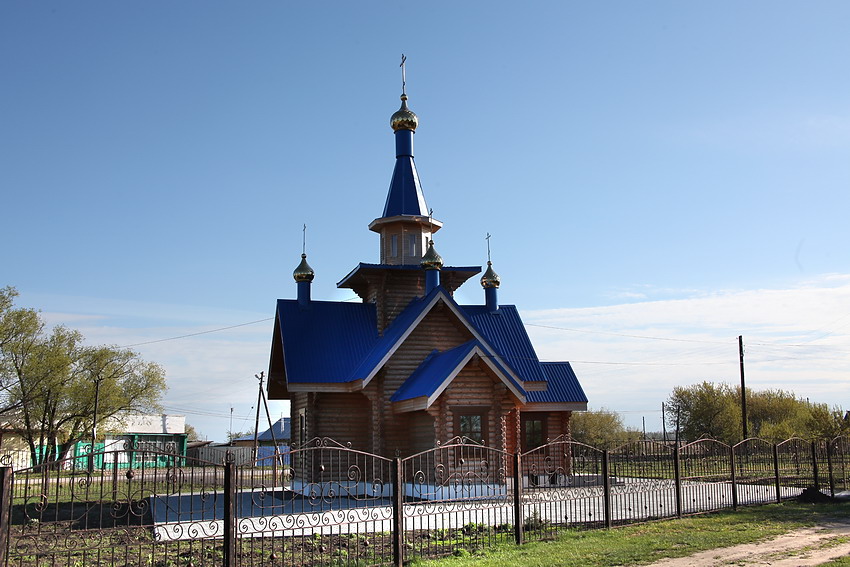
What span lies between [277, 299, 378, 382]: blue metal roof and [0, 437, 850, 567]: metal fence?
2.09 metres

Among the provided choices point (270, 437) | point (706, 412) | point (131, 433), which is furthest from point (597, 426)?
point (131, 433)

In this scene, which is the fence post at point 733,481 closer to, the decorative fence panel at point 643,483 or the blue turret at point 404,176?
the decorative fence panel at point 643,483

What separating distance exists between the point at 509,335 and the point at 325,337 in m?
6.28

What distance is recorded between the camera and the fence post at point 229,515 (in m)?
10.1

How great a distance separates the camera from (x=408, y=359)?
22.3 metres

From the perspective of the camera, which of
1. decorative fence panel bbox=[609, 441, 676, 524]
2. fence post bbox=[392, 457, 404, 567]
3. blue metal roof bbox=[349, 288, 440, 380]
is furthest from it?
blue metal roof bbox=[349, 288, 440, 380]

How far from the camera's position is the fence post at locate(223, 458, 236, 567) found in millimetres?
10117

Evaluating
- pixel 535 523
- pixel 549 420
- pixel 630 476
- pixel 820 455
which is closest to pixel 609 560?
pixel 535 523

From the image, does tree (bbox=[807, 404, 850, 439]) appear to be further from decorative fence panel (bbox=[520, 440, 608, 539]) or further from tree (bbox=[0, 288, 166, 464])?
tree (bbox=[0, 288, 166, 464])

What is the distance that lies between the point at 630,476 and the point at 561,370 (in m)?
10.1

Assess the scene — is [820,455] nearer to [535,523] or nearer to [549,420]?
Answer: [549,420]

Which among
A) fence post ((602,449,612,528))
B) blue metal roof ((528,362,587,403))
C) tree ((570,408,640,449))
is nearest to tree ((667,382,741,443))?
tree ((570,408,640,449))

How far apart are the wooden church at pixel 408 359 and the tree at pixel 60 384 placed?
2172 cm

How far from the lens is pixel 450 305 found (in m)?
22.5
